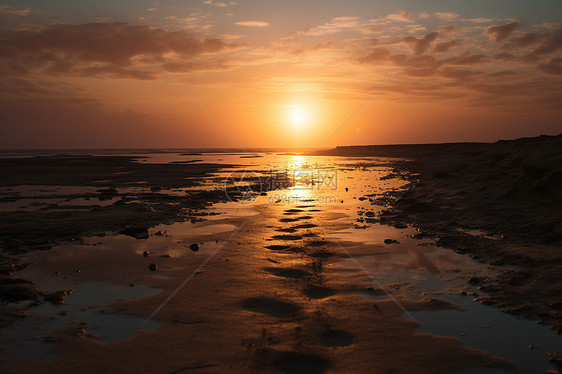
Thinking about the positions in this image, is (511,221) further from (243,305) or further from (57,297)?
(57,297)

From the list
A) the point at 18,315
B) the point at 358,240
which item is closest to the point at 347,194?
the point at 358,240

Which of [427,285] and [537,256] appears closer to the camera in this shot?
[427,285]

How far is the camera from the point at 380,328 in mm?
5102

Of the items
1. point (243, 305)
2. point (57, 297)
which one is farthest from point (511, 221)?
point (57, 297)

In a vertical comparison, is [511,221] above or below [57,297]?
above

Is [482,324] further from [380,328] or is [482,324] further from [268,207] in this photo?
[268,207]

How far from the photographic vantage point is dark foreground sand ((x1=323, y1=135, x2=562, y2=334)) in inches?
244

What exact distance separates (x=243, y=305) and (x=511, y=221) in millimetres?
10261

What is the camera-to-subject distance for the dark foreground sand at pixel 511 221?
619 centimetres

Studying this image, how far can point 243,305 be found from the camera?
588cm

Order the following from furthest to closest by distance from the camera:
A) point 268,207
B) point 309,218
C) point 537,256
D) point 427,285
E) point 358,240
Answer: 1. point 268,207
2. point 309,218
3. point 358,240
4. point 537,256
5. point 427,285

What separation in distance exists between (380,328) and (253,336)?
6.42 ft

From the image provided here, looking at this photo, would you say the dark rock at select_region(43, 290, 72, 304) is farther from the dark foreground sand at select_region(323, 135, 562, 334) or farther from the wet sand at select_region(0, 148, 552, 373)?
the dark foreground sand at select_region(323, 135, 562, 334)

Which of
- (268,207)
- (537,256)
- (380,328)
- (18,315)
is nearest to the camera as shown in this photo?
(380,328)
